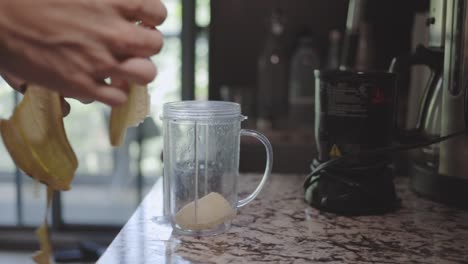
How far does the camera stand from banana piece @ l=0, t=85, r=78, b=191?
66cm

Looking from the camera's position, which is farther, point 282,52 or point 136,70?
point 282,52

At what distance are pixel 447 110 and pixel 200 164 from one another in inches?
17.1

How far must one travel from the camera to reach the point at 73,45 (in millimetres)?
533

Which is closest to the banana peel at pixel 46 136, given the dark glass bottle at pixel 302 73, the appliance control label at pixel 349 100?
the appliance control label at pixel 349 100

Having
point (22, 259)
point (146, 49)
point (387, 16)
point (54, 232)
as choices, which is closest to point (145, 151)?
point (54, 232)

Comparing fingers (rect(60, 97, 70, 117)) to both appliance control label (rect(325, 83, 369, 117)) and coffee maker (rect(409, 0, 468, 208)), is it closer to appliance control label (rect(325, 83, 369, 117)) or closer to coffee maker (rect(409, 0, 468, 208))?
appliance control label (rect(325, 83, 369, 117))

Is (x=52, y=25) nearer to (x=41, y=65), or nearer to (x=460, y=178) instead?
(x=41, y=65)

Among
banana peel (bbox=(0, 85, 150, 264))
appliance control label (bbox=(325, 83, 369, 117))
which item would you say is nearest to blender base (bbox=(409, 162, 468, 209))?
appliance control label (bbox=(325, 83, 369, 117))

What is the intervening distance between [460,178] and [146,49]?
23.2 inches

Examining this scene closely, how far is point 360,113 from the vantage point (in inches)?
33.8

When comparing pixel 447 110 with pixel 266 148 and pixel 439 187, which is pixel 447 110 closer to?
pixel 439 187

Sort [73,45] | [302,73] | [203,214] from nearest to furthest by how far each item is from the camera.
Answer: [73,45] < [203,214] < [302,73]

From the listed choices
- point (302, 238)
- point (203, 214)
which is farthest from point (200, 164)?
point (302, 238)

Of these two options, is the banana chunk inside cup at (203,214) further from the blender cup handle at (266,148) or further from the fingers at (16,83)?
the fingers at (16,83)
